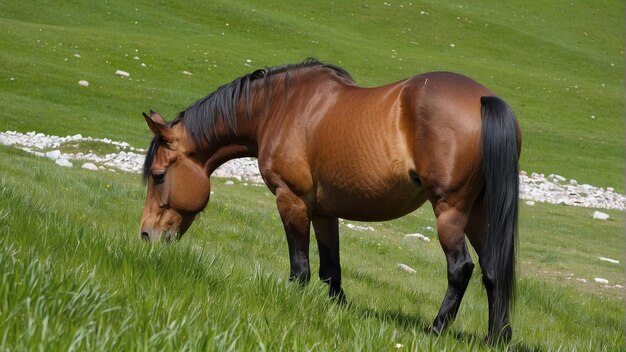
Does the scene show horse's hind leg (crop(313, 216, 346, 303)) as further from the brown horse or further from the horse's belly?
the horse's belly

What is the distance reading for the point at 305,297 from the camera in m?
4.79

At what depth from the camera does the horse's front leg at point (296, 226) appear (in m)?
6.89

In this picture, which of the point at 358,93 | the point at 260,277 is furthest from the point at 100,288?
the point at 358,93

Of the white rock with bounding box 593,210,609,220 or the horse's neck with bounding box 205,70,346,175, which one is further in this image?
the white rock with bounding box 593,210,609,220

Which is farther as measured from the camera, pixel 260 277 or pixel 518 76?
pixel 518 76

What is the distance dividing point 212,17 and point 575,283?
36912mm

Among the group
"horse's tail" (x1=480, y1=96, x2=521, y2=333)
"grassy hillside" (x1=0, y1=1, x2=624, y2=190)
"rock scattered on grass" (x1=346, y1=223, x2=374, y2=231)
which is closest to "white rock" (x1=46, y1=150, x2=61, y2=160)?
"grassy hillside" (x1=0, y1=1, x2=624, y2=190)

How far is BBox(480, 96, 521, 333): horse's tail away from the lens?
5.78 m

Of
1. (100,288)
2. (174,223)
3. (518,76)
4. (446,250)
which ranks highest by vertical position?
(100,288)

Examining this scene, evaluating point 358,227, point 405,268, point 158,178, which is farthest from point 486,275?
point 358,227

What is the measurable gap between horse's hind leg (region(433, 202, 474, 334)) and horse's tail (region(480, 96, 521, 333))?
18 cm

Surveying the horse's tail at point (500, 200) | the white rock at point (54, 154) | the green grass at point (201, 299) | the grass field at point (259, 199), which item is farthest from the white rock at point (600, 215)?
A: the horse's tail at point (500, 200)

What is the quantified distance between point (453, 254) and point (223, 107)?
108 inches

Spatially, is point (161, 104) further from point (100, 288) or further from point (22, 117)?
point (100, 288)
